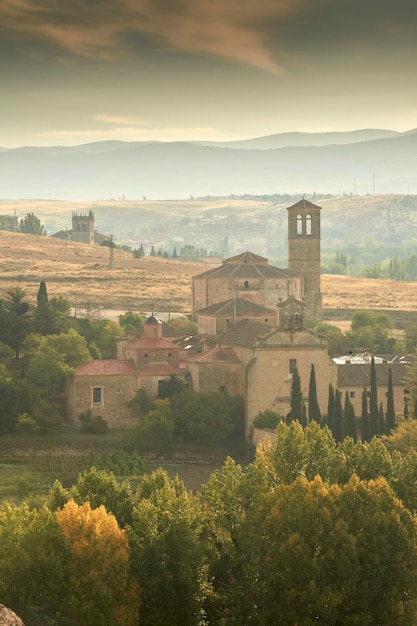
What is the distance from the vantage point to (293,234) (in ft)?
355

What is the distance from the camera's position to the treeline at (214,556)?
35.6 metres

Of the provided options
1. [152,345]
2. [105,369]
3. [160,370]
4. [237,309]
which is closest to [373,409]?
[160,370]

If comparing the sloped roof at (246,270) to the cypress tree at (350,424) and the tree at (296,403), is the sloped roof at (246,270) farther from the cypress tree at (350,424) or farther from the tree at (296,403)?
the cypress tree at (350,424)

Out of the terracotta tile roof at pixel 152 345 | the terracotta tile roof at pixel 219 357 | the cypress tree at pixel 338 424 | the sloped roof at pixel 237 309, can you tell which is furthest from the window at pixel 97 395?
the sloped roof at pixel 237 309

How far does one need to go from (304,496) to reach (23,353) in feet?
125

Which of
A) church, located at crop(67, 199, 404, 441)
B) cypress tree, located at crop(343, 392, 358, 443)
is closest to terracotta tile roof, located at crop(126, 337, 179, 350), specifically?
church, located at crop(67, 199, 404, 441)

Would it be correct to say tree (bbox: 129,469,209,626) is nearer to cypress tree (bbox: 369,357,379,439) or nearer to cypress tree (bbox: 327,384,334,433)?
cypress tree (bbox: 327,384,334,433)

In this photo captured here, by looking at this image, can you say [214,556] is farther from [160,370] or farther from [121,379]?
[160,370]

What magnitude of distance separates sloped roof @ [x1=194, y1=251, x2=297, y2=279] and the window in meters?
22.6

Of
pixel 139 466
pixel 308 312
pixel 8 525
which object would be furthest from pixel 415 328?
pixel 8 525

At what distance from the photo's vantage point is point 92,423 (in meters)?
67.6

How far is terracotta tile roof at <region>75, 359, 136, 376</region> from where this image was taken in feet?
228

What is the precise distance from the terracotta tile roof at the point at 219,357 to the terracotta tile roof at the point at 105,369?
3.40 metres

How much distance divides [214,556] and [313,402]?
27.5 metres
